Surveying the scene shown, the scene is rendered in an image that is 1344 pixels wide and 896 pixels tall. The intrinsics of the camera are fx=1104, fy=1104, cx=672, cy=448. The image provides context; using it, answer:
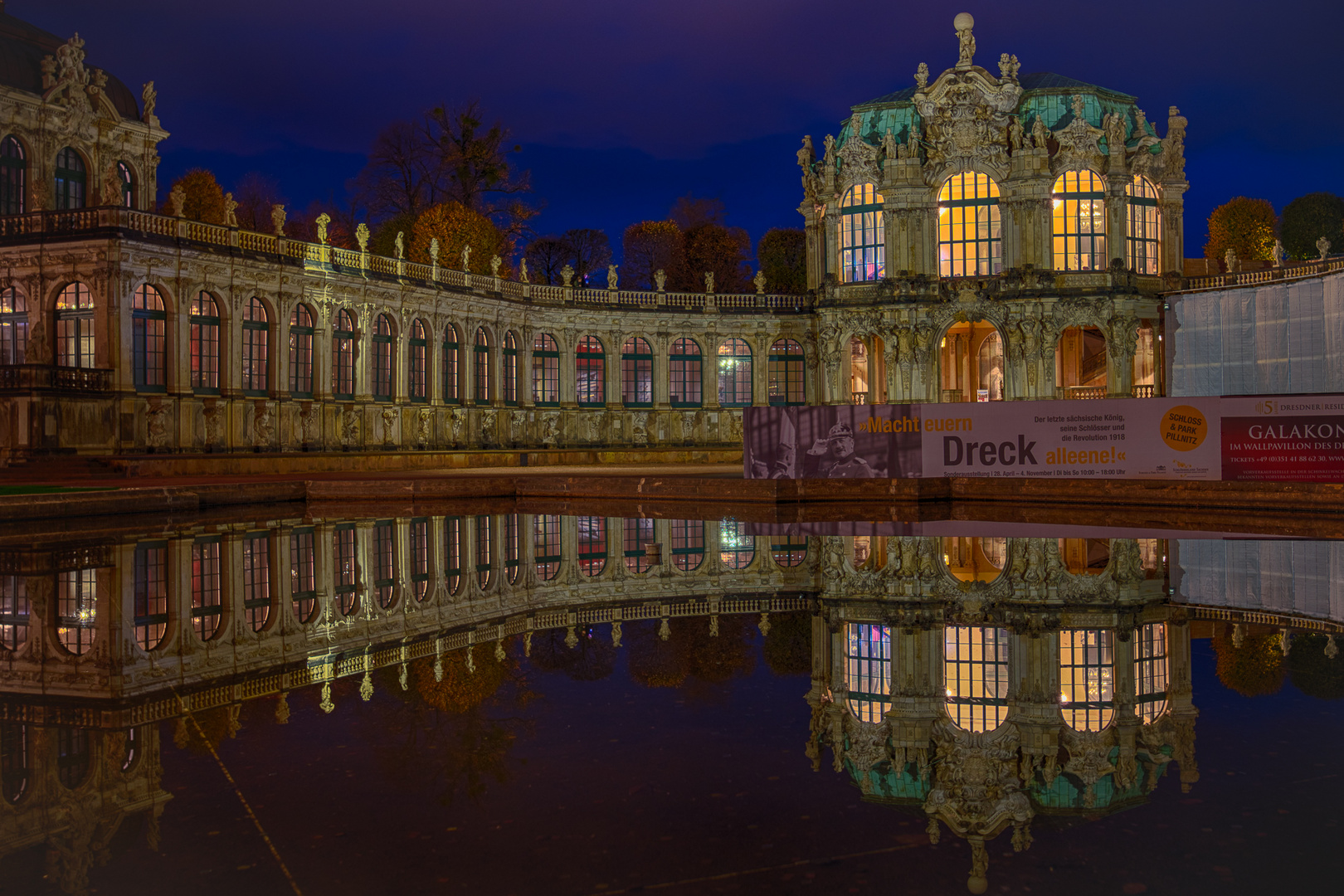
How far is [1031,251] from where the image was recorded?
4406cm

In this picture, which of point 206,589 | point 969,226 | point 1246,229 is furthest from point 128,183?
point 1246,229

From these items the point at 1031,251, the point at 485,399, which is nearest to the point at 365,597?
the point at 485,399

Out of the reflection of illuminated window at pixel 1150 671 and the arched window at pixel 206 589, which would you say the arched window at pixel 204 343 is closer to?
the arched window at pixel 206 589

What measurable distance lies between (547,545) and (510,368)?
3030cm

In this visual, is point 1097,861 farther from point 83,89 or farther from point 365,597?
point 83,89

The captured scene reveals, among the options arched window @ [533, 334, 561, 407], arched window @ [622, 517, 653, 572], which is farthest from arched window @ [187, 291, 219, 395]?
arched window @ [622, 517, 653, 572]

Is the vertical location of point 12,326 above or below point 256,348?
above

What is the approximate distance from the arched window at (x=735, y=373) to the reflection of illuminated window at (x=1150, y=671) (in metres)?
41.0

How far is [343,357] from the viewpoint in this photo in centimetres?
3666

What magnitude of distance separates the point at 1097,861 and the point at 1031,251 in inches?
1706

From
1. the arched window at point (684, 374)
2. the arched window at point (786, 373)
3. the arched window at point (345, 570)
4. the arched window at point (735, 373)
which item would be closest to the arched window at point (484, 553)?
the arched window at point (345, 570)

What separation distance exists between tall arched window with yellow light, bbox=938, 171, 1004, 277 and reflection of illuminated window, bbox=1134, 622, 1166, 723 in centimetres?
3888

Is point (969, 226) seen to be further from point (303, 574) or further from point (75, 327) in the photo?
point (303, 574)

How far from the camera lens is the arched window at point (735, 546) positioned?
12538 millimetres
